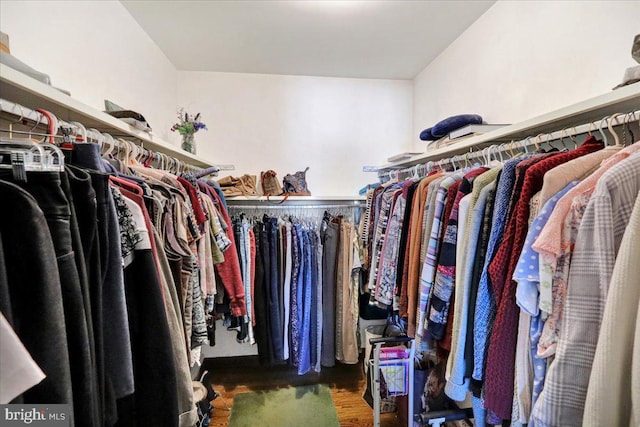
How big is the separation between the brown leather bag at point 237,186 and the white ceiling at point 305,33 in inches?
34.7

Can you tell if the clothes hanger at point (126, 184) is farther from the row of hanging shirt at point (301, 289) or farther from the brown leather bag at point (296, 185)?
the brown leather bag at point (296, 185)

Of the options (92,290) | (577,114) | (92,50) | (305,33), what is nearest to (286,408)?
(92,290)

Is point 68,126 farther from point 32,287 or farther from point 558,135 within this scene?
point 558,135

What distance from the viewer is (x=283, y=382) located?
228 centimetres

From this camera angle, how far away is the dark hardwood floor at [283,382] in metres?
1.92

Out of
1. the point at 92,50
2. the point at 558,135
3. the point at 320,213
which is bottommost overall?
the point at 320,213

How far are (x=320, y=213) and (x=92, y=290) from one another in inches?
77.3

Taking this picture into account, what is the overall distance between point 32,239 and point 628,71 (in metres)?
1.31

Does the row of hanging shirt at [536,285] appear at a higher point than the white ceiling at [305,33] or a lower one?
lower

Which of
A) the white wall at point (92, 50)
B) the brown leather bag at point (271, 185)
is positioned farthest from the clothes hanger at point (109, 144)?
the brown leather bag at point (271, 185)

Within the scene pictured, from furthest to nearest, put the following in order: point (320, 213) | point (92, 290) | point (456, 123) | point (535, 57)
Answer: point (320, 213) → point (456, 123) → point (535, 57) → point (92, 290)

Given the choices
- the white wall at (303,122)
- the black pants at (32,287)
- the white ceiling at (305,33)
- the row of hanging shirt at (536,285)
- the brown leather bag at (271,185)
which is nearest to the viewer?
the black pants at (32,287)

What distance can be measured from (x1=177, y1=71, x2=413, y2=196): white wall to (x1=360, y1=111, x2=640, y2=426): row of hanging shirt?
147 cm

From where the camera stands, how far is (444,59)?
81.6 inches
